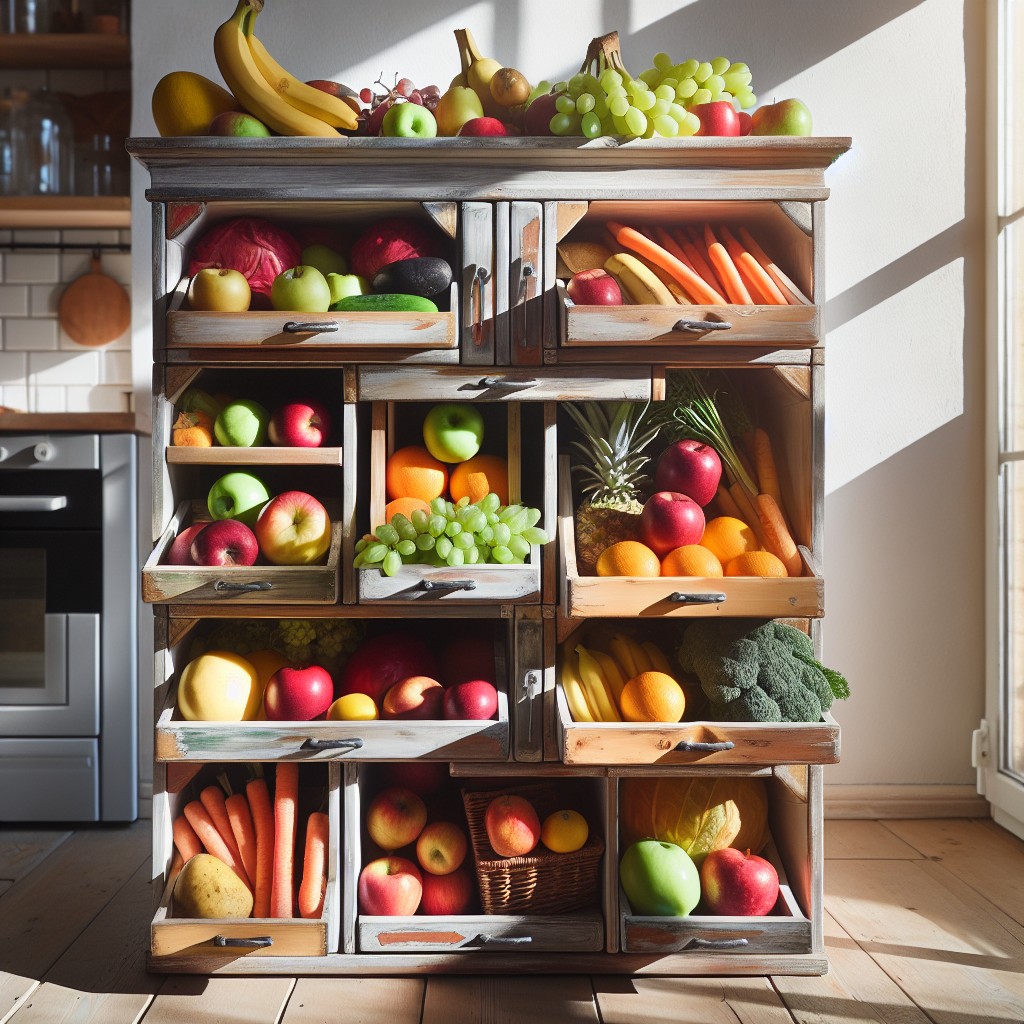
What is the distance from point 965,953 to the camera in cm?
190

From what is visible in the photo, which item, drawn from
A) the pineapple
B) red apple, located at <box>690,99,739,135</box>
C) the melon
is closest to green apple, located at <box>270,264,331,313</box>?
the pineapple

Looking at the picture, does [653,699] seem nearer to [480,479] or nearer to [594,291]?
[480,479]

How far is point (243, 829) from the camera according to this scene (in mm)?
1917

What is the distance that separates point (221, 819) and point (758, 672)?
3.80 feet

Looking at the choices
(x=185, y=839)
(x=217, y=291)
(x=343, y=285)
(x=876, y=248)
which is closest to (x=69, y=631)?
(x=185, y=839)

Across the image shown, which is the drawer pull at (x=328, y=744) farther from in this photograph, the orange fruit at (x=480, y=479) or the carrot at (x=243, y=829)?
the orange fruit at (x=480, y=479)

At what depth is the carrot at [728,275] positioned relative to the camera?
1841 millimetres

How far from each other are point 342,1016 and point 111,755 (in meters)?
1.19

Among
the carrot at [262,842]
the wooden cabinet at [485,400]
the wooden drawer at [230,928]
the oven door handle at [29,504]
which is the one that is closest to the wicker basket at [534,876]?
the wooden cabinet at [485,400]

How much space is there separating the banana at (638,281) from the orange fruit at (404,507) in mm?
625

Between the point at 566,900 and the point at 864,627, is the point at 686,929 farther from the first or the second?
the point at 864,627

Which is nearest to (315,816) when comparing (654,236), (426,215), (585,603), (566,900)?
(566,900)

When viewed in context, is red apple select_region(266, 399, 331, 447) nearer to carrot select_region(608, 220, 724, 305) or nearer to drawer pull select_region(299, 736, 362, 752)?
drawer pull select_region(299, 736, 362, 752)

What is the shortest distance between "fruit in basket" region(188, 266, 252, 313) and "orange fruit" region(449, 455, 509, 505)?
0.55 metres
